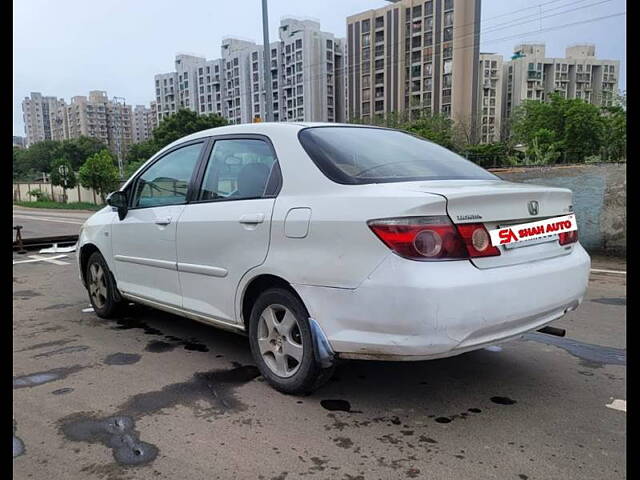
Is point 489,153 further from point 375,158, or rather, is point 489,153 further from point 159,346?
point 375,158

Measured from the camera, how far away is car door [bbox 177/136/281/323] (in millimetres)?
3270

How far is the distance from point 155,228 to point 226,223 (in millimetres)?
995

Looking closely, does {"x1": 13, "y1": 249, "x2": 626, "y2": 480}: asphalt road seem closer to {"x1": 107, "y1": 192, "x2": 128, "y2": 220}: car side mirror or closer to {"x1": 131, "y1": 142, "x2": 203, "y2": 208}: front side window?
{"x1": 107, "y1": 192, "x2": 128, "y2": 220}: car side mirror

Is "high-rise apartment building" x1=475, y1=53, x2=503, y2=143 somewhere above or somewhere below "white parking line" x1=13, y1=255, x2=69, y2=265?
above

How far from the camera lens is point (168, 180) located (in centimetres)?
427

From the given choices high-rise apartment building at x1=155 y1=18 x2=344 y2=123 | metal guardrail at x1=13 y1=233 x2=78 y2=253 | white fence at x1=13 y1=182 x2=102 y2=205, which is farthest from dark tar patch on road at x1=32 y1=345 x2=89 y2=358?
high-rise apartment building at x1=155 y1=18 x2=344 y2=123

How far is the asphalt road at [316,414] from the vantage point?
246cm

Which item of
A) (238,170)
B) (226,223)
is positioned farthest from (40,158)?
(226,223)

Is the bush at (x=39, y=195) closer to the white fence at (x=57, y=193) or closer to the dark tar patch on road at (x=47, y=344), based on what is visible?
the white fence at (x=57, y=193)

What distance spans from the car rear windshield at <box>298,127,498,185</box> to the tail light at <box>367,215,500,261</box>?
0.45 meters

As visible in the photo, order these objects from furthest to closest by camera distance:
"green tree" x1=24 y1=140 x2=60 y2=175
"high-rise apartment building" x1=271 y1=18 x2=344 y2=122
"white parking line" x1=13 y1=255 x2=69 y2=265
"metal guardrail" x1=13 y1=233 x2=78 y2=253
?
1. "high-rise apartment building" x1=271 y1=18 x2=344 y2=122
2. "green tree" x1=24 y1=140 x2=60 y2=175
3. "metal guardrail" x1=13 y1=233 x2=78 y2=253
4. "white parking line" x1=13 y1=255 x2=69 y2=265
